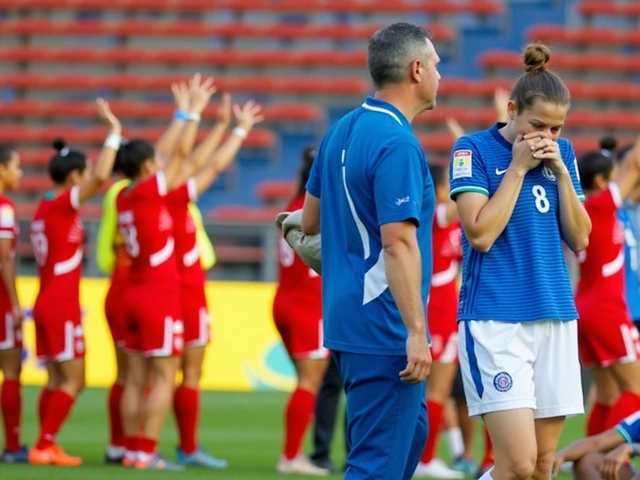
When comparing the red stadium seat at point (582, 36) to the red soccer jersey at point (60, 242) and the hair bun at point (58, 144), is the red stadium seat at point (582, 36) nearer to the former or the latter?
the hair bun at point (58, 144)

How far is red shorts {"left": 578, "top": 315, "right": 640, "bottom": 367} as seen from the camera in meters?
7.32

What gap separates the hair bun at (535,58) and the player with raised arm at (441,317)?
3442 mm

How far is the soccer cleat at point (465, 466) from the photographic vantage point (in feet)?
27.4

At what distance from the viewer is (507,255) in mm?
4543

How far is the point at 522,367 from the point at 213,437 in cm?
601

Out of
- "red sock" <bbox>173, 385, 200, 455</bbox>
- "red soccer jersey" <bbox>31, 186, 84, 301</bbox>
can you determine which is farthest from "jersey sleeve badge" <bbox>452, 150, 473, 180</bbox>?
"red soccer jersey" <bbox>31, 186, 84, 301</bbox>

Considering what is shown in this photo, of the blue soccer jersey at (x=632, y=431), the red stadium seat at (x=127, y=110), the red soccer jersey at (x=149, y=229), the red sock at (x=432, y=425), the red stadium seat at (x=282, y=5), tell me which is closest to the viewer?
the blue soccer jersey at (x=632, y=431)

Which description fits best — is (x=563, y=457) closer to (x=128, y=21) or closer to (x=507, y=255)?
(x=507, y=255)

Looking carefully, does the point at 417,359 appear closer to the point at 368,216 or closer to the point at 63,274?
the point at 368,216

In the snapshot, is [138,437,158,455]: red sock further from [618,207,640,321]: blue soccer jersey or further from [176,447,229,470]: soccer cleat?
[618,207,640,321]: blue soccer jersey

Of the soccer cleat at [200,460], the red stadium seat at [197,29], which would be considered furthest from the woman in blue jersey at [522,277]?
the red stadium seat at [197,29]

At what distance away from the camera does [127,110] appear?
19250 millimetres

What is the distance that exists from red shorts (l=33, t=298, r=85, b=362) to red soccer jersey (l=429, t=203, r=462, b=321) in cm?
241

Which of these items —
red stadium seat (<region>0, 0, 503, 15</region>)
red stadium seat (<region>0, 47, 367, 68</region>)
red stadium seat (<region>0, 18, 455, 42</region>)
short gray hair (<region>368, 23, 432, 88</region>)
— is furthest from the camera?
red stadium seat (<region>0, 0, 503, 15</region>)
